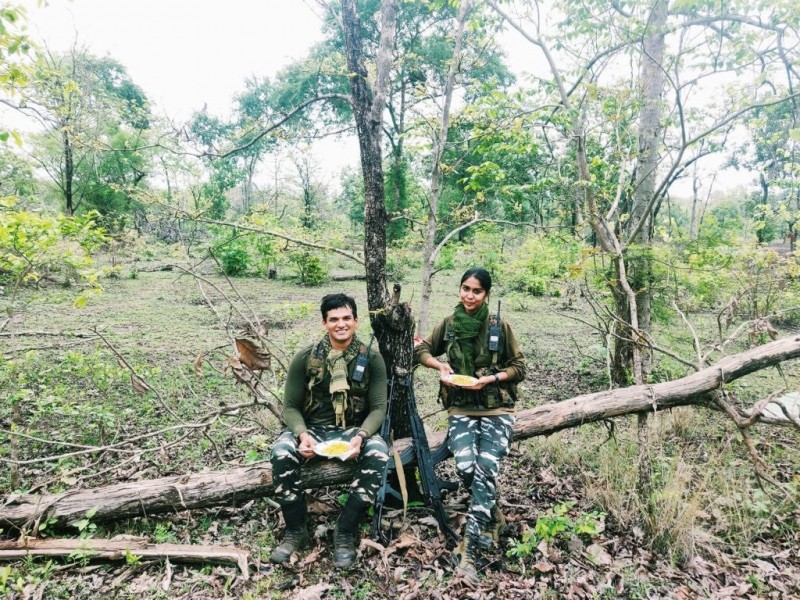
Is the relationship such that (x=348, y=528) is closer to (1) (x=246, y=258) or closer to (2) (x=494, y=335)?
(2) (x=494, y=335)

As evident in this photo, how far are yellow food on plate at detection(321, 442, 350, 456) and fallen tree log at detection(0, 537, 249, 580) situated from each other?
896mm

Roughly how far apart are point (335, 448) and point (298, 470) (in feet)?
1.10

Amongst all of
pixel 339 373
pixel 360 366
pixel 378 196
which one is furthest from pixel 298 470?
pixel 378 196

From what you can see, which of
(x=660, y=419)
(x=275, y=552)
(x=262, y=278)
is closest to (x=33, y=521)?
(x=275, y=552)

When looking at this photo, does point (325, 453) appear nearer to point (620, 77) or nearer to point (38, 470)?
point (38, 470)

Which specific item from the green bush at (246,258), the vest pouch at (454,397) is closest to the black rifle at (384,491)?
the vest pouch at (454,397)

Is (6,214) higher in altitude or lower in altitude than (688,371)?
higher

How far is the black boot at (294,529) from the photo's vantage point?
3.17 m

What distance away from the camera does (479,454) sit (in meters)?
3.33

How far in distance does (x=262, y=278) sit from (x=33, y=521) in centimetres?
1550

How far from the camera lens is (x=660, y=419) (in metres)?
5.05

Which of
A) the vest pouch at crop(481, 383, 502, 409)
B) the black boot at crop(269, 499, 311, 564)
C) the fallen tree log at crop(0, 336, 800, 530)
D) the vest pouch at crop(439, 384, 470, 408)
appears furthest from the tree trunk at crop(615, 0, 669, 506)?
the black boot at crop(269, 499, 311, 564)

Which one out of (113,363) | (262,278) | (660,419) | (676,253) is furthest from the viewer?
(262,278)

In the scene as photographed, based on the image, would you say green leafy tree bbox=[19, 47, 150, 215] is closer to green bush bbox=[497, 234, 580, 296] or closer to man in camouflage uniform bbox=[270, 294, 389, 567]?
green bush bbox=[497, 234, 580, 296]
